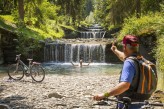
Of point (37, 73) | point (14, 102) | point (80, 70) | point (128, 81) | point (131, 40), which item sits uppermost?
point (131, 40)

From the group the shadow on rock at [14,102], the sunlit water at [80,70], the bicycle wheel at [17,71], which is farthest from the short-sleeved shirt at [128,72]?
the sunlit water at [80,70]

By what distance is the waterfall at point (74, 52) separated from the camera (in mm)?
29453

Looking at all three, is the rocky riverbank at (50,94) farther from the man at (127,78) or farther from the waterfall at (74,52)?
the waterfall at (74,52)

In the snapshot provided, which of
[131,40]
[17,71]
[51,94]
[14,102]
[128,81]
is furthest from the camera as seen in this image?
[17,71]

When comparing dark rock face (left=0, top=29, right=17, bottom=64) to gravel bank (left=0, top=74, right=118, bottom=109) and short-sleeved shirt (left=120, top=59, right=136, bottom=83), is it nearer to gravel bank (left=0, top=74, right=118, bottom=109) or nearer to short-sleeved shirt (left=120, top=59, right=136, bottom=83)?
gravel bank (left=0, top=74, right=118, bottom=109)

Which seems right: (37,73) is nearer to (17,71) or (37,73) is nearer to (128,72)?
(17,71)

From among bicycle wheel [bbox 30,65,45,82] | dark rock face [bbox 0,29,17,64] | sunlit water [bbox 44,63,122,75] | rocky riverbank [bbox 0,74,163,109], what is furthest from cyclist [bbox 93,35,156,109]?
dark rock face [bbox 0,29,17,64]

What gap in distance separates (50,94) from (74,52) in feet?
62.4

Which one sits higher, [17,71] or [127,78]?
[127,78]

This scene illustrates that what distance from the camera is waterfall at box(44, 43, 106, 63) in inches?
1160

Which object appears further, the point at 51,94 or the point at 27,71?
the point at 27,71

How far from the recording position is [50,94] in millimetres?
11102

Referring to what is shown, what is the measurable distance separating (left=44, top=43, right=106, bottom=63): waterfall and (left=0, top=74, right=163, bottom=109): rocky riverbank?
13.4 meters

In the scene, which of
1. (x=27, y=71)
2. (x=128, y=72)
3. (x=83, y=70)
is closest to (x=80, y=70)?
(x=83, y=70)
